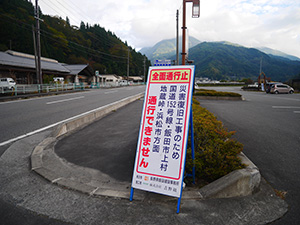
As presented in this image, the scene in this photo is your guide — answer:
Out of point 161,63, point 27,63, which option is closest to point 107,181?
point 161,63

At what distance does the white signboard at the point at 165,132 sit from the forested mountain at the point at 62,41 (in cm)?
2500

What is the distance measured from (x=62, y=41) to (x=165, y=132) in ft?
190

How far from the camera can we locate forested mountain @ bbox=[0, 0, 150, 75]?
3906 centimetres

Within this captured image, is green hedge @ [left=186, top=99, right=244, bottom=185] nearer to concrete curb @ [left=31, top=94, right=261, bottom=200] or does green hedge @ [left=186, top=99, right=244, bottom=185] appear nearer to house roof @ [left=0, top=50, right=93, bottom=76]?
concrete curb @ [left=31, top=94, right=261, bottom=200]

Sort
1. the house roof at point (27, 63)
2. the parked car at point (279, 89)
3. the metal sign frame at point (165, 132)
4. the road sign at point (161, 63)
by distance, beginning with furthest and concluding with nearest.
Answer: the parked car at point (279, 89) < the house roof at point (27, 63) < the road sign at point (161, 63) < the metal sign frame at point (165, 132)

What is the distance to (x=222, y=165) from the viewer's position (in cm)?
298

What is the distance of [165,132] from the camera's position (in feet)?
8.68

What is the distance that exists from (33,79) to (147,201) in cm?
3003

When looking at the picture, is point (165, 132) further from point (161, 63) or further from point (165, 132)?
point (161, 63)

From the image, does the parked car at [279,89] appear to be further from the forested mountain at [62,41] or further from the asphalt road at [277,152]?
the forested mountain at [62,41]

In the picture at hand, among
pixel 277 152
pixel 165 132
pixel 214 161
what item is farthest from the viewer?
pixel 277 152

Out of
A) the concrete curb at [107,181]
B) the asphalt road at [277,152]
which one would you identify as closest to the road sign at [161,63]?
the concrete curb at [107,181]

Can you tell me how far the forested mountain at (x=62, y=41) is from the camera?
3906 cm

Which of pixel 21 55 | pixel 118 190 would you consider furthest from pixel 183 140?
pixel 21 55
